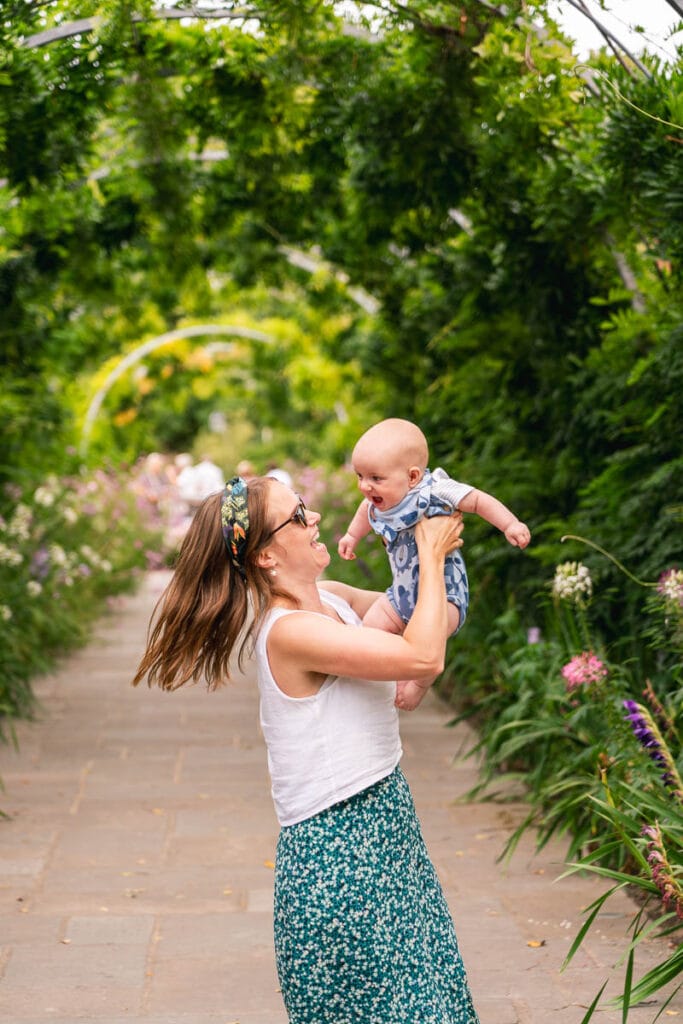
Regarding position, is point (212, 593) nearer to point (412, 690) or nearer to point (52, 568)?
point (412, 690)

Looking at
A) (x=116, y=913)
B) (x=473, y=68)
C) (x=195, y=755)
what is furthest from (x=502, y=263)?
(x=116, y=913)

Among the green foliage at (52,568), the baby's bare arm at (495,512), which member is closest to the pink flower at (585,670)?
the baby's bare arm at (495,512)

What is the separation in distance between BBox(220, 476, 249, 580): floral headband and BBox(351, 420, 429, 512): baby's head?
0.25 m

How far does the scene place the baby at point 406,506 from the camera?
2605 mm

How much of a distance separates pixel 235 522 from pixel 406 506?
15.2 inches

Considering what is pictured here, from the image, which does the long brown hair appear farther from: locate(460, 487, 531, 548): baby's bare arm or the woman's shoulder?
locate(460, 487, 531, 548): baby's bare arm

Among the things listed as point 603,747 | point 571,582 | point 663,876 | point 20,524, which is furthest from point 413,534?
point 20,524

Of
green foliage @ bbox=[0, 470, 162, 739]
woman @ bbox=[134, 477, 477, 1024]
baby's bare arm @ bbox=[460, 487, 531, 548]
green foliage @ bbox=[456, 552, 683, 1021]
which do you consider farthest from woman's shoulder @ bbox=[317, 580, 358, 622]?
green foliage @ bbox=[0, 470, 162, 739]

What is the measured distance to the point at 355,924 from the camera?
2.38 m

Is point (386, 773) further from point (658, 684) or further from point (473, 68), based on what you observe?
point (473, 68)

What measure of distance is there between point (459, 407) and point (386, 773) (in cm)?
559

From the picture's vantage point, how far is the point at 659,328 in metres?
4.66

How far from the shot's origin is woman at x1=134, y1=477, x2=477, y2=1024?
2.38 meters

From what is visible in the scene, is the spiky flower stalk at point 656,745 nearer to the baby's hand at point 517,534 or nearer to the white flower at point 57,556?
the baby's hand at point 517,534
